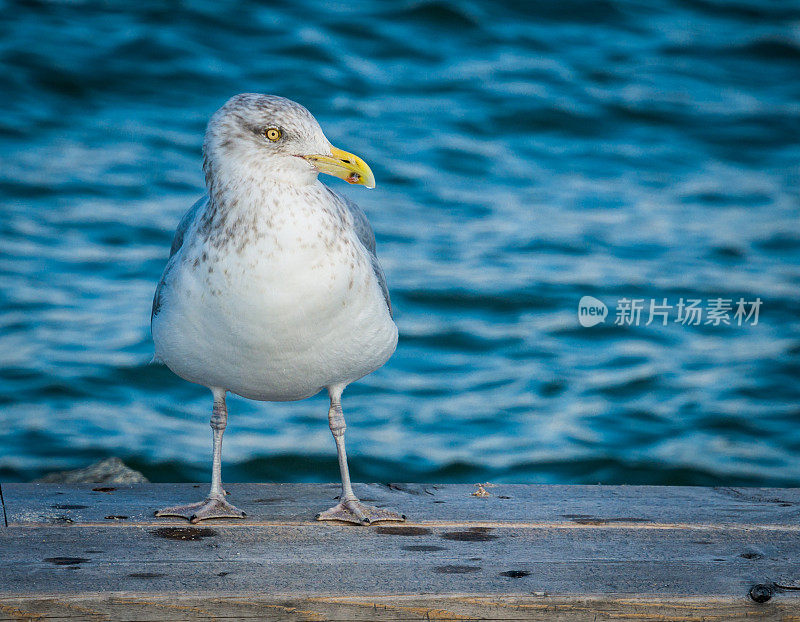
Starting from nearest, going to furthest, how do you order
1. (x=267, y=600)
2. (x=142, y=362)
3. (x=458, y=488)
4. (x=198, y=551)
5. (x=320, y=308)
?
(x=267, y=600), (x=198, y=551), (x=320, y=308), (x=458, y=488), (x=142, y=362)

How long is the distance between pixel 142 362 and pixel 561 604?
6185 millimetres

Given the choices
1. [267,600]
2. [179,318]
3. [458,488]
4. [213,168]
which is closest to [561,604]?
[267,600]

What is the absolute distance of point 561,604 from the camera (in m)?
2.62

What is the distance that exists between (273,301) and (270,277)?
3.2 inches

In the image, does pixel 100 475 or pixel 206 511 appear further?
pixel 100 475

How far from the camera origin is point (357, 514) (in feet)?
11.5

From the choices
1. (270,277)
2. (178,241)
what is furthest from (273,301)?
(178,241)

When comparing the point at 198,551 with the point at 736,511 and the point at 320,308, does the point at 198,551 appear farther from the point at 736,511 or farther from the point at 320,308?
the point at 736,511

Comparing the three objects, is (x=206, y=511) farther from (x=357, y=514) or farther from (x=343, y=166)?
(x=343, y=166)

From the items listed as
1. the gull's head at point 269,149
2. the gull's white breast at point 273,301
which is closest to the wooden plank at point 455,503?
the gull's white breast at point 273,301

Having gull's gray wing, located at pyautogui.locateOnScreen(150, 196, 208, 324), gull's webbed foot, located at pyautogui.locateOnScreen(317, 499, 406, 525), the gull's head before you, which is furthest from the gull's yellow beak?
gull's webbed foot, located at pyautogui.locateOnScreen(317, 499, 406, 525)

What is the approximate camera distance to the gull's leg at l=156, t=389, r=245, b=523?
351 centimetres

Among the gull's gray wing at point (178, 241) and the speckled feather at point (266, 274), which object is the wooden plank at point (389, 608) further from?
the gull's gray wing at point (178, 241)

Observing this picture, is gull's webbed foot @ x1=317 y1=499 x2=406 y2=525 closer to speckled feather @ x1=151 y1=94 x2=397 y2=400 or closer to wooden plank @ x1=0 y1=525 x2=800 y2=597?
wooden plank @ x1=0 y1=525 x2=800 y2=597
